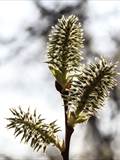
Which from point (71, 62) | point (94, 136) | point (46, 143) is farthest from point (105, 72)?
point (94, 136)

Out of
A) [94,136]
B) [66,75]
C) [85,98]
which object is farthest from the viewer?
[94,136]

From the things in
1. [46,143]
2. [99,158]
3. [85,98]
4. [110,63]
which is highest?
[99,158]

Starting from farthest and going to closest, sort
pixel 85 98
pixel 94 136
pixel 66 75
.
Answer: pixel 94 136 → pixel 66 75 → pixel 85 98

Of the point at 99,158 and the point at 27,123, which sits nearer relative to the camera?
the point at 27,123

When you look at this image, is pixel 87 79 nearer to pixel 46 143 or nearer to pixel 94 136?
pixel 46 143

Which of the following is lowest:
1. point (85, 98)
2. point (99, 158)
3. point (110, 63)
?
point (85, 98)

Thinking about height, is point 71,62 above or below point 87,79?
above

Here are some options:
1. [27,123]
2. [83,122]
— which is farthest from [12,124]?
[83,122]

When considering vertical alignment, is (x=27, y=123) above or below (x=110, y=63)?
below

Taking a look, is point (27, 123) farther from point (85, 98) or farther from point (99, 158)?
point (99, 158)
